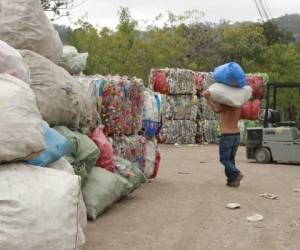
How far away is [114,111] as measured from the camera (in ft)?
27.3

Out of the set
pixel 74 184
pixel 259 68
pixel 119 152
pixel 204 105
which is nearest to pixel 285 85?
pixel 119 152

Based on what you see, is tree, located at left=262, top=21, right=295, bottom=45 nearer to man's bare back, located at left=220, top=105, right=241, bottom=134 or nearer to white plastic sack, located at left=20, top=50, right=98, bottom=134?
man's bare back, located at left=220, top=105, right=241, bottom=134

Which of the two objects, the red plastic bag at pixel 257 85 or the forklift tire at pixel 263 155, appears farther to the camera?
the red plastic bag at pixel 257 85

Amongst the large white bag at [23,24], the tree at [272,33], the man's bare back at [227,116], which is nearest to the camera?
the large white bag at [23,24]

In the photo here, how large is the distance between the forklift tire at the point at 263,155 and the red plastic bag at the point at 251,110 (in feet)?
22.8

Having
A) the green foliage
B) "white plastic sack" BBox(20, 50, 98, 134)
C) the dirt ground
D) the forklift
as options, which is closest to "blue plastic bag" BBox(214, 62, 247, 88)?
the dirt ground

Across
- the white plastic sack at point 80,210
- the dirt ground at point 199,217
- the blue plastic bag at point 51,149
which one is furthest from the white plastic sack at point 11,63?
the dirt ground at point 199,217

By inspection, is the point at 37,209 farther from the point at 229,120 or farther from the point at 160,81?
the point at 160,81

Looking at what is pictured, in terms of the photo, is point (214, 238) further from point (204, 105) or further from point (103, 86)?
point (204, 105)

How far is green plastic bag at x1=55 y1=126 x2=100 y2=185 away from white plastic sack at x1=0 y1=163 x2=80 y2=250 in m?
1.56

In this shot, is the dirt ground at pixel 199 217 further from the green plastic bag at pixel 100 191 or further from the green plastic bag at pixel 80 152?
the green plastic bag at pixel 80 152

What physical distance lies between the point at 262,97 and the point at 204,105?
229cm

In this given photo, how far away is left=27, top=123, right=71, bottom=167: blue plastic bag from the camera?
464cm

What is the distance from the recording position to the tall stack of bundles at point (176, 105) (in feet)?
65.2
